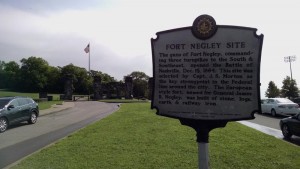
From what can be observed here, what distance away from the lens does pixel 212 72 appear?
557 cm

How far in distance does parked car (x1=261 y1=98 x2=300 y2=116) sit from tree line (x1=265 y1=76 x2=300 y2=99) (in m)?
36.1

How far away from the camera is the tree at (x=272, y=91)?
73812 millimetres

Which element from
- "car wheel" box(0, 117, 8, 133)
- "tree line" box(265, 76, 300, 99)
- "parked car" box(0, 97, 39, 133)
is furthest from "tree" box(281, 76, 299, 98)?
"car wheel" box(0, 117, 8, 133)

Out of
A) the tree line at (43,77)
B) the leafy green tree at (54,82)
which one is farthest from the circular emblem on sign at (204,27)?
the leafy green tree at (54,82)

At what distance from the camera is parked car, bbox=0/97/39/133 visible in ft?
55.5

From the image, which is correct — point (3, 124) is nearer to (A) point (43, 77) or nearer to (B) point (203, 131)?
(B) point (203, 131)

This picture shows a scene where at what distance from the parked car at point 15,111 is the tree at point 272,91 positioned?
61889mm

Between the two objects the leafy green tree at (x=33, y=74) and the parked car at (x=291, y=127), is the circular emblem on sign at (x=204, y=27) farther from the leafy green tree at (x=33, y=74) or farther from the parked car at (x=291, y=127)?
the leafy green tree at (x=33, y=74)

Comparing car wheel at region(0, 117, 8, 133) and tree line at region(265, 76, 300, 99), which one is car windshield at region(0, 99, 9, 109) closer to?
car wheel at region(0, 117, 8, 133)

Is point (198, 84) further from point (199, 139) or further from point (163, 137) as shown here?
point (163, 137)

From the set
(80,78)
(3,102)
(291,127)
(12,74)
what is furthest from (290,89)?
(12,74)

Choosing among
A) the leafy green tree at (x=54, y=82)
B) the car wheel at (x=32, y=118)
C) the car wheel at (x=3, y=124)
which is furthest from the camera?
the leafy green tree at (x=54, y=82)

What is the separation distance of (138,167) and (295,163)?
140 inches

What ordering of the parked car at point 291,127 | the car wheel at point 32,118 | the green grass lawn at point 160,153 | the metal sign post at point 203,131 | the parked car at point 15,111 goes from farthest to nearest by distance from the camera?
the car wheel at point 32,118
the parked car at point 15,111
the parked car at point 291,127
the green grass lawn at point 160,153
the metal sign post at point 203,131
